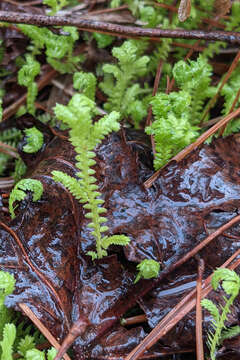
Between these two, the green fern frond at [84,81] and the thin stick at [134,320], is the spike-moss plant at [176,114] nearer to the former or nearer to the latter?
the green fern frond at [84,81]

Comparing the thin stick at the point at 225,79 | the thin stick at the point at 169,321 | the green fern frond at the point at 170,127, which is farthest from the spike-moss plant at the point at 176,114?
the thin stick at the point at 169,321

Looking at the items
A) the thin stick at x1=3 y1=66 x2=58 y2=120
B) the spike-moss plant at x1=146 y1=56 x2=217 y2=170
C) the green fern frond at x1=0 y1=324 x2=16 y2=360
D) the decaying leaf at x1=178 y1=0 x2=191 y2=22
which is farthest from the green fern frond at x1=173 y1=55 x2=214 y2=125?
the green fern frond at x1=0 y1=324 x2=16 y2=360

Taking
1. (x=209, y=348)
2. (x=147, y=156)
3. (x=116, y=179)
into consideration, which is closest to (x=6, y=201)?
(x=116, y=179)

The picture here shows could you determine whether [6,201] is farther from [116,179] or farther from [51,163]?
[116,179]

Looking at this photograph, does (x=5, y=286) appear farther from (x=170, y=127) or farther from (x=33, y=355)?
(x=170, y=127)

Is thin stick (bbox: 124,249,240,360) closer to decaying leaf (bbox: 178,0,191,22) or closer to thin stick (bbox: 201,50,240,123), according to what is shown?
thin stick (bbox: 201,50,240,123)
